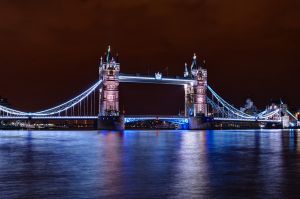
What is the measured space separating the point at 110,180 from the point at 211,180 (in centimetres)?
280

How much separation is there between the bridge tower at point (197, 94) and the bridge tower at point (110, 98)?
55.1ft

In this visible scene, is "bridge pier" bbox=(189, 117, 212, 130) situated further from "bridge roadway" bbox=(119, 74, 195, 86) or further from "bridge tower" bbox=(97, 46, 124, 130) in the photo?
"bridge tower" bbox=(97, 46, 124, 130)

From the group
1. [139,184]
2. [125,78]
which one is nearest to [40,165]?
[139,184]

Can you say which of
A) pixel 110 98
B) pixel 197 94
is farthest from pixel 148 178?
pixel 197 94

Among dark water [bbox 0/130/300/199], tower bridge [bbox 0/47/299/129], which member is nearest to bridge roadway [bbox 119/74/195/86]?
tower bridge [bbox 0/47/299/129]

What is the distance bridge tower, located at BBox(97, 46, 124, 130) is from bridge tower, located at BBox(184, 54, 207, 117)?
16802mm

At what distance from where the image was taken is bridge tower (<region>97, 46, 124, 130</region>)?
276 ft

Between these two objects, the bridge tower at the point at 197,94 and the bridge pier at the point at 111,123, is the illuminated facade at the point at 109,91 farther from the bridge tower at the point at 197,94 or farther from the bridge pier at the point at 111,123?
the bridge tower at the point at 197,94

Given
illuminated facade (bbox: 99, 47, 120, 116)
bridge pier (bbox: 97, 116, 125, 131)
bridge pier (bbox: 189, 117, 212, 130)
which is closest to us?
bridge pier (bbox: 97, 116, 125, 131)

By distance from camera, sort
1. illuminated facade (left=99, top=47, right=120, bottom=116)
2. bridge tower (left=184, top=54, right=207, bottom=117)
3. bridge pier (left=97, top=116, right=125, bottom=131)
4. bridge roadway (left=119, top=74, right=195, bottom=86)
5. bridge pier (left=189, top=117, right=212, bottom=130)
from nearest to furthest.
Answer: bridge pier (left=97, top=116, right=125, bottom=131) < illuminated facade (left=99, top=47, right=120, bottom=116) < bridge roadway (left=119, top=74, right=195, bottom=86) < bridge pier (left=189, top=117, right=212, bottom=130) < bridge tower (left=184, top=54, right=207, bottom=117)

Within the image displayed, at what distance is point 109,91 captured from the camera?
87500mm

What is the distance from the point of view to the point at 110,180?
599 inches

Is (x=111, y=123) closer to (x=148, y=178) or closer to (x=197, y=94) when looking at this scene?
(x=197, y=94)

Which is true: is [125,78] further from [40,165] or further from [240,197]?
[240,197]
